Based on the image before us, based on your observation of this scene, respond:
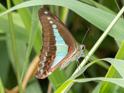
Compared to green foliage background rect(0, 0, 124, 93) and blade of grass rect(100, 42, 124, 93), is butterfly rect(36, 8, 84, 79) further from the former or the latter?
blade of grass rect(100, 42, 124, 93)

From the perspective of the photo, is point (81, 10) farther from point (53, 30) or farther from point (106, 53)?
point (106, 53)

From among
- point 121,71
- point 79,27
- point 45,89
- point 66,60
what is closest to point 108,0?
point 79,27

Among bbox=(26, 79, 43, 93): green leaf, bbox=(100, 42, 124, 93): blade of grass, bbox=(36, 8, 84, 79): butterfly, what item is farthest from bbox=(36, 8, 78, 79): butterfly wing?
bbox=(26, 79, 43, 93): green leaf

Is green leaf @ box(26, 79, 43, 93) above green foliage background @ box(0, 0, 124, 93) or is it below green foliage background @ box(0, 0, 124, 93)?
below

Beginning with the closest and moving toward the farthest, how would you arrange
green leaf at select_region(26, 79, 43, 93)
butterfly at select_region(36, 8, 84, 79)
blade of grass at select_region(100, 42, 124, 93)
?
1. blade of grass at select_region(100, 42, 124, 93)
2. butterfly at select_region(36, 8, 84, 79)
3. green leaf at select_region(26, 79, 43, 93)

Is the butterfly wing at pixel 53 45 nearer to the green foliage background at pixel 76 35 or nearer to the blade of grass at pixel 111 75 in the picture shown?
the green foliage background at pixel 76 35

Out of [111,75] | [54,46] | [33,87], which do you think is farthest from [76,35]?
[111,75]

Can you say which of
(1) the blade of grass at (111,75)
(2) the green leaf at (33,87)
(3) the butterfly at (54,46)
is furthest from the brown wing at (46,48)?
(2) the green leaf at (33,87)

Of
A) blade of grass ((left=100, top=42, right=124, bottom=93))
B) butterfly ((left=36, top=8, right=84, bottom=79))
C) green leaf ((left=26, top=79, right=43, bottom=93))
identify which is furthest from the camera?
green leaf ((left=26, top=79, right=43, bottom=93))

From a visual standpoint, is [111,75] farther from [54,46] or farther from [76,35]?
[76,35]
